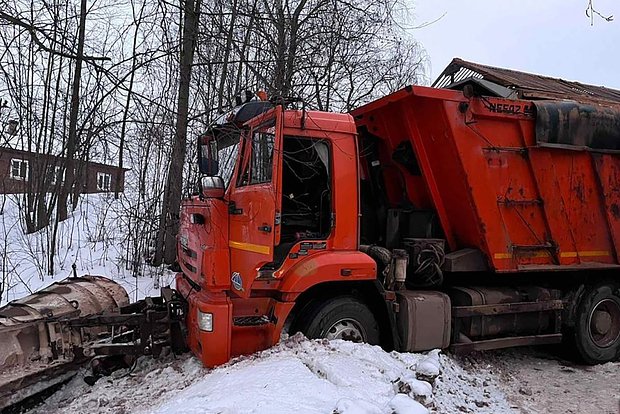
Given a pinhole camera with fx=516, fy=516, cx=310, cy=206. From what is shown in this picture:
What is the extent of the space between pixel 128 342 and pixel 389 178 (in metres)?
3.69

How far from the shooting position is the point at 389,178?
6.70 meters

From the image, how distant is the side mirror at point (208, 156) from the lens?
5.52 metres

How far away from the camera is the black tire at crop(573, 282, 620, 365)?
6.86 metres

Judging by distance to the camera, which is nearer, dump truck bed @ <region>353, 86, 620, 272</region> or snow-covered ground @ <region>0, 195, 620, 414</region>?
snow-covered ground @ <region>0, 195, 620, 414</region>

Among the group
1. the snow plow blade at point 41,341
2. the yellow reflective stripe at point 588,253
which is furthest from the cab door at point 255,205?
the yellow reflective stripe at point 588,253

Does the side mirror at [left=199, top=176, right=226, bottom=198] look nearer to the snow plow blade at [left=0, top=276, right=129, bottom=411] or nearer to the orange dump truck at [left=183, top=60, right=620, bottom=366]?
the orange dump truck at [left=183, top=60, right=620, bottom=366]

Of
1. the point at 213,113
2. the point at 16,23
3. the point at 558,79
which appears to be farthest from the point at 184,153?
the point at 558,79

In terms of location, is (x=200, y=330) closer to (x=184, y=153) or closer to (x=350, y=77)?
(x=184, y=153)

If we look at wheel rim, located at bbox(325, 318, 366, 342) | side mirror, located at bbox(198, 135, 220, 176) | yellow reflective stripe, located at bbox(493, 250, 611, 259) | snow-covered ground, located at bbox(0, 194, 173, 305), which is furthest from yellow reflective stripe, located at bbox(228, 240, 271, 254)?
snow-covered ground, located at bbox(0, 194, 173, 305)

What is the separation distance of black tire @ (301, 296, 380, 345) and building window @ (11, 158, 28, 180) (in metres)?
13.8

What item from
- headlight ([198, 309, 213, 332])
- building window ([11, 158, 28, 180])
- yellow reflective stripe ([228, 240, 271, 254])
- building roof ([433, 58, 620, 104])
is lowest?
headlight ([198, 309, 213, 332])

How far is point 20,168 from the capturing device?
1839 cm

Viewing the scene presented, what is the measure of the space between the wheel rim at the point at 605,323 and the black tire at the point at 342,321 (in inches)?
135

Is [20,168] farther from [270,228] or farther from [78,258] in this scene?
[270,228]
